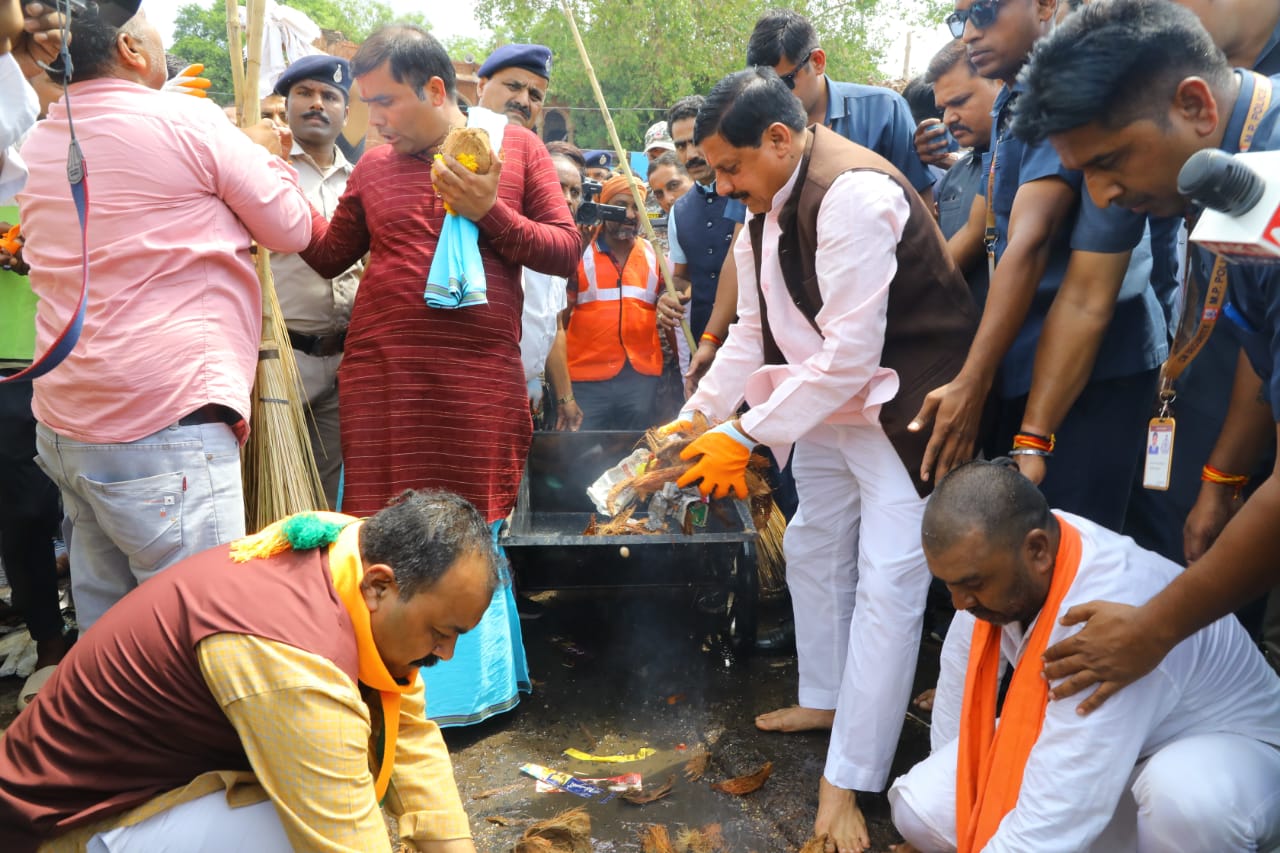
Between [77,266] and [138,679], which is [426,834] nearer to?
[138,679]

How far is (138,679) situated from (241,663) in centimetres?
24

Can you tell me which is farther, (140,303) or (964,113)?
(964,113)

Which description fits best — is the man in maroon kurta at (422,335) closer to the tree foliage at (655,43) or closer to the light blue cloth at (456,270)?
the light blue cloth at (456,270)

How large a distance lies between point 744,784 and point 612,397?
261 cm

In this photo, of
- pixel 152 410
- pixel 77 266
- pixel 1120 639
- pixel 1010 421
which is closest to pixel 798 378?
pixel 1010 421

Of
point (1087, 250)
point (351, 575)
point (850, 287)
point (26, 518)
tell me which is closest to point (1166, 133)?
point (1087, 250)

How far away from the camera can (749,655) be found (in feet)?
12.8

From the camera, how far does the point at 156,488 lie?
246 centimetres

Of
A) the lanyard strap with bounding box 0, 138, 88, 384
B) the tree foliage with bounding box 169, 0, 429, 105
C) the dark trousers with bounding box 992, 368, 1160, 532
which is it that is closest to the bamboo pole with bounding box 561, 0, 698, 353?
the dark trousers with bounding box 992, 368, 1160, 532

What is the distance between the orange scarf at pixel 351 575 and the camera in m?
1.87

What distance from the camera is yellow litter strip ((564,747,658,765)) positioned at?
10.4ft

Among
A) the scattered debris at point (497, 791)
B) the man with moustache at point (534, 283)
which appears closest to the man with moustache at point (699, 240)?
the man with moustache at point (534, 283)

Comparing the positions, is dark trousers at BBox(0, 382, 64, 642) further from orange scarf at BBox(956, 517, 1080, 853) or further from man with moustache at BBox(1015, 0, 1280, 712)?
→ man with moustache at BBox(1015, 0, 1280, 712)

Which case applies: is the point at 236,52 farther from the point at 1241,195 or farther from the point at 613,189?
the point at 1241,195
